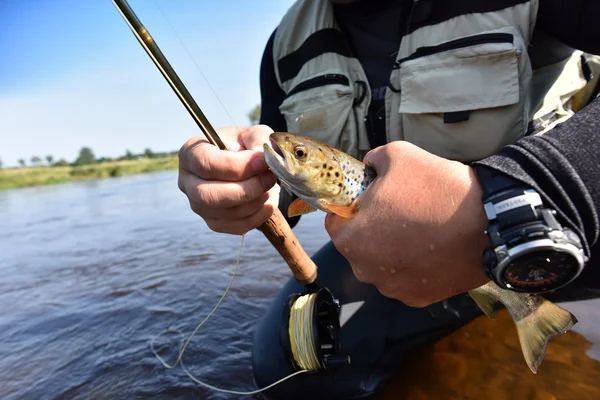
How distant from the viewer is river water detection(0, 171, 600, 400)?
243 cm

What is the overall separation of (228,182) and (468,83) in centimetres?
145

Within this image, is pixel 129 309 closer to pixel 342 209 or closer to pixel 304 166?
pixel 304 166

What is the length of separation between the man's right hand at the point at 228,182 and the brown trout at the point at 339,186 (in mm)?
86

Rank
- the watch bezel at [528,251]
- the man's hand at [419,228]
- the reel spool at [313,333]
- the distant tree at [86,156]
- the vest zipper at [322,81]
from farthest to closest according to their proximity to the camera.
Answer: the distant tree at [86,156], the vest zipper at [322,81], the reel spool at [313,333], the man's hand at [419,228], the watch bezel at [528,251]

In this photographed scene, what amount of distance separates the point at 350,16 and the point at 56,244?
6935 millimetres

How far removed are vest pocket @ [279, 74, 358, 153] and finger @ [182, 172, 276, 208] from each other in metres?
1.10

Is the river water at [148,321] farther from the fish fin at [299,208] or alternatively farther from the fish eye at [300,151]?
the fish eye at [300,151]

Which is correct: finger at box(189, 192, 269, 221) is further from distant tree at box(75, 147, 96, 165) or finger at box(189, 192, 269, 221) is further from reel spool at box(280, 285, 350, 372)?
distant tree at box(75, 147, 96, 165)

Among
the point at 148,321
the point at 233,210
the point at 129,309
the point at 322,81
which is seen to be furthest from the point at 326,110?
the point at 129,309

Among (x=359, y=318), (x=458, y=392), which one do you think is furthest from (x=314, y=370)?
(x=458, y=392)

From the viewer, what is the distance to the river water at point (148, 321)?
2430mm

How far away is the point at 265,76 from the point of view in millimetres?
3256

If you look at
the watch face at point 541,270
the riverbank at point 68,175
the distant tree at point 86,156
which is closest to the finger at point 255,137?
the watch face at point 541,270

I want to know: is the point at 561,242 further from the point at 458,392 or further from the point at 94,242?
the point at 94,242
